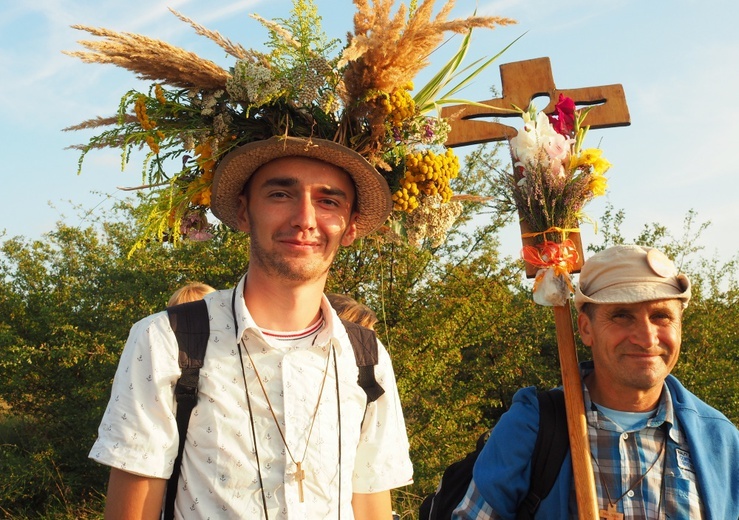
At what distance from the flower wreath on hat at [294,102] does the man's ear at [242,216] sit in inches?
4.6

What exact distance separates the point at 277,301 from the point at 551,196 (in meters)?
1.39

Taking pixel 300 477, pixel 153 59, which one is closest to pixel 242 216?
pixel 153 59

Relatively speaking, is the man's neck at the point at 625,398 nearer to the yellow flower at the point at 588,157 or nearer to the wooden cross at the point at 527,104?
the wooden cross at the point at 527,104

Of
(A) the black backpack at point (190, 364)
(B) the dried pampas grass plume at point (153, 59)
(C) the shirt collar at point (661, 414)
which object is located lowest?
(C) the shirt collar at point (661, 414)

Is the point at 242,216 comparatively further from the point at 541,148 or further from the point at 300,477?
the point at 541,148

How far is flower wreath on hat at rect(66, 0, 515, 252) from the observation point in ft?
8.00

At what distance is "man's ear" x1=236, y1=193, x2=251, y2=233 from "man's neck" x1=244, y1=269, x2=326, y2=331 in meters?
0.26

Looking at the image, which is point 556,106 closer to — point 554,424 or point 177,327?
point 554,424

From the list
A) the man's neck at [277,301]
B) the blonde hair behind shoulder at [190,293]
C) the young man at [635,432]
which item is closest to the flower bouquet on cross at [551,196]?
the young man at [635,432]

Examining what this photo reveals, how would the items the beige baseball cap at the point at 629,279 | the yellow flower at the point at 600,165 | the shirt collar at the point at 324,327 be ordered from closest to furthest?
the shirt collar at the point at 324,327
the beige baseball cap at the point at 629,279
the yellow flower at the point at 600,165

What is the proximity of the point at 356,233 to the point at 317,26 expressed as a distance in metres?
0.70

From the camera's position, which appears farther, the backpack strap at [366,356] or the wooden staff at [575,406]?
the wooden staff at [575,406]

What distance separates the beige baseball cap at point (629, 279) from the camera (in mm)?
2924

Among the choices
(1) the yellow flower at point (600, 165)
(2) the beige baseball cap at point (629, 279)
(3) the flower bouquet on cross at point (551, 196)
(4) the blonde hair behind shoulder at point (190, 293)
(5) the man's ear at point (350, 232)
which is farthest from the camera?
(4) the blonde hair behind shoulder at point (190, 293)
